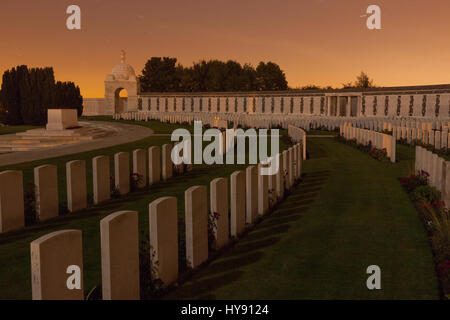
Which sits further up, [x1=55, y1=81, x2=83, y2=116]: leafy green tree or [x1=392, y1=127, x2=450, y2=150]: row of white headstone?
[x1=55, y1=81, x2=83, y2=116]: leafy green tree

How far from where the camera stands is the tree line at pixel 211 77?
293ft

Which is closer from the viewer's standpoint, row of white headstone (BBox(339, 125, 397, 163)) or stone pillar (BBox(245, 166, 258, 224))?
stone pillar (BBox(245, 166, 258, 224))

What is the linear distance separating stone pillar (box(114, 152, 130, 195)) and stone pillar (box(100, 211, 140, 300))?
6145mm

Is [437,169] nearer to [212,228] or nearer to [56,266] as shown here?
[212,228]

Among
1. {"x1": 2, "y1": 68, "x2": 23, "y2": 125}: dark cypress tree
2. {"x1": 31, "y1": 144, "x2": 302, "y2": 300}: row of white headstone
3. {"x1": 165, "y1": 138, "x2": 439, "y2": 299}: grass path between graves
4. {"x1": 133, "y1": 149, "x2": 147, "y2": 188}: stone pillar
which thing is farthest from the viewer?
{"x1": 2, "y1": 68, "x2": 23, "y2": 125}: dark cypress tree

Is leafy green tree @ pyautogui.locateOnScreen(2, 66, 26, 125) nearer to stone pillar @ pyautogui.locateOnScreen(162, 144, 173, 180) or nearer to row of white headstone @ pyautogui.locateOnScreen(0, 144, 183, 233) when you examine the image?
stone pillar @ pyautogui.locateOnScreen(162, 144, 173, 180)

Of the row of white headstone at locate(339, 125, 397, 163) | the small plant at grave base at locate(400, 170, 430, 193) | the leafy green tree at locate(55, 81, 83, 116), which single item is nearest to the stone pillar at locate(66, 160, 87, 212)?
the small plant at grave base at locate(400, 170, 430, 193)

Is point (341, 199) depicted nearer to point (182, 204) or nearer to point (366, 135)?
point (182, 204)

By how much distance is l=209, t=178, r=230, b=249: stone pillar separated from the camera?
6.52m

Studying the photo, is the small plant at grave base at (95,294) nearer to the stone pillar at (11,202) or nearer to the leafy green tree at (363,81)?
the stone pillar at (11,202)

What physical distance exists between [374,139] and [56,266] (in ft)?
57.0

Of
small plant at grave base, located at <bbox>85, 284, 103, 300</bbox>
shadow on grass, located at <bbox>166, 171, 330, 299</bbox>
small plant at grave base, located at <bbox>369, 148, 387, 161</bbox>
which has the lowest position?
shadow on grass, located at <bbox>166, 171, 330, 299</bbox>

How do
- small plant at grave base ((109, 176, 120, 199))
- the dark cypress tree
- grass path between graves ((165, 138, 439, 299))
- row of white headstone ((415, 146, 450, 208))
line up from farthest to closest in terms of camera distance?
the dark cypress tree
small plant at grave base ((109, 176, 120, 199))
row of white headstone ((415, 146, 450, 208))
grass path between graves ((165, 138, 439, 299))
